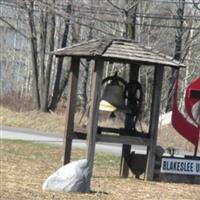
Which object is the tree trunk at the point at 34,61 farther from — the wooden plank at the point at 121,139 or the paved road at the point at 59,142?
the wooden plank at the point at 121,139

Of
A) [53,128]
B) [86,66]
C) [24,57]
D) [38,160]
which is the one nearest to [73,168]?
[38,160]

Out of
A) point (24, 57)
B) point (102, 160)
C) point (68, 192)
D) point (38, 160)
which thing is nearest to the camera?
point (68, 192)

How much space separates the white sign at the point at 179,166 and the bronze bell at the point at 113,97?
1.36m

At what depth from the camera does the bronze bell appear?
1340 cm

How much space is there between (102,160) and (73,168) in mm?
6586

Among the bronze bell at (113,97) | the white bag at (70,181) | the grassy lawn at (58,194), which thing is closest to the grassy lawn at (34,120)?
the grassy lawn at (58,194)

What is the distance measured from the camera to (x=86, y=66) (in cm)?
4300

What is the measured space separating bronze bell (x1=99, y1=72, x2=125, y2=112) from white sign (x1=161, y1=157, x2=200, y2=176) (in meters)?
1.36

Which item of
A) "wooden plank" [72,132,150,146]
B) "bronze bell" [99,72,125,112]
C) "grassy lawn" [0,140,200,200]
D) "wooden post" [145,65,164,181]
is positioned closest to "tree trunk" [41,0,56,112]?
"grassy lawn" [0,140,200,200]

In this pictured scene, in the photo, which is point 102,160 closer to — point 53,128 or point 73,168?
point 73,168

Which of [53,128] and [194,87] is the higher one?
[194,87]

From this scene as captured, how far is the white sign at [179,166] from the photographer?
13523 mm

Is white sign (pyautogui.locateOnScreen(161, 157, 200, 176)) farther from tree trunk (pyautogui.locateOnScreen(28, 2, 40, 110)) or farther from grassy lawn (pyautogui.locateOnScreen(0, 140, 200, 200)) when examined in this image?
tree trunk (pyautogui.locateOnScreen(28, 2, 40, 110))

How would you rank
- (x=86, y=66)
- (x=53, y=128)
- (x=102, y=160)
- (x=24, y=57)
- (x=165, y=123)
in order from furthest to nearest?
(x=24, y=57)
(x=86, y=66)
(x=165, y=123)
(x=53, y=128)
(x=102, y=160)
